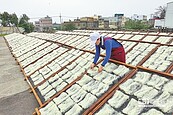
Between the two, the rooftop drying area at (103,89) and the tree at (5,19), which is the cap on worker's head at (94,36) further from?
the tree at (5,19)

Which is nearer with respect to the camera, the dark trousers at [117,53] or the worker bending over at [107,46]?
the worker bending over at [107,46]

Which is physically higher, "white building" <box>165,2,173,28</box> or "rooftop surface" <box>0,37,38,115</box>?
"white building" <box>165,2,173,28</box>

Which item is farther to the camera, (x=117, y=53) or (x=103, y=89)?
(x=117, y=53)

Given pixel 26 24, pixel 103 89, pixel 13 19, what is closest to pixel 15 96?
pixel 103 89

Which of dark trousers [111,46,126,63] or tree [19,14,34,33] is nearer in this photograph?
dark trousers [111,46,126,63]

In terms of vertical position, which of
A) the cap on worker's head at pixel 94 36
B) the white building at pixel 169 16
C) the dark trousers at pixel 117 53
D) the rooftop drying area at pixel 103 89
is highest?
the white building at pixel 169 16

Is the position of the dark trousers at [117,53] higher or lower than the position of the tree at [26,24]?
lower

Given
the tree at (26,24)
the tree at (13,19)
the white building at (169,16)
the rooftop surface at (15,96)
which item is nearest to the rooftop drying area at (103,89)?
the rooftop surface at (15,96)

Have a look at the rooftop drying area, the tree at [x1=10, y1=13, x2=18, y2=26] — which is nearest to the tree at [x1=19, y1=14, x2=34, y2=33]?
the tree at [x1=10, y1=13, x2=18, y2=26]

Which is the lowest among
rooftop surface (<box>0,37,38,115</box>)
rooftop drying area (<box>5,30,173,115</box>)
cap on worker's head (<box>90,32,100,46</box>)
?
rooftop surface (<box>0,37,38,115</box>)

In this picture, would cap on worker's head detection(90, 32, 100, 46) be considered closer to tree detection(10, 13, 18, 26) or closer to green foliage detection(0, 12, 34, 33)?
green foliage detection(0, 12, 34, 33)

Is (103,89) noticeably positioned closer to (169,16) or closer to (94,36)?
(94,36)

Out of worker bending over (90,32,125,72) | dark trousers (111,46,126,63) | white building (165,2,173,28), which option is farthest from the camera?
white building (165,2,173,28)

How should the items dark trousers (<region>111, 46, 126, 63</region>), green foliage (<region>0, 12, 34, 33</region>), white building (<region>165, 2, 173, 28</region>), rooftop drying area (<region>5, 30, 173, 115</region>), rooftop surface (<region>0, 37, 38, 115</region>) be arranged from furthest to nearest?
green foliage (<region>0, 12, 34, 33</region>)
white building (<region>165, 2, 173, 28</region>)
dark trousers (<region>111, 46, 126, 63</region>)
rooftop surface (<region>0, 37, 38, 115</region>)
rooftop drying area (<region>5, 30, 173, 115</region>)
